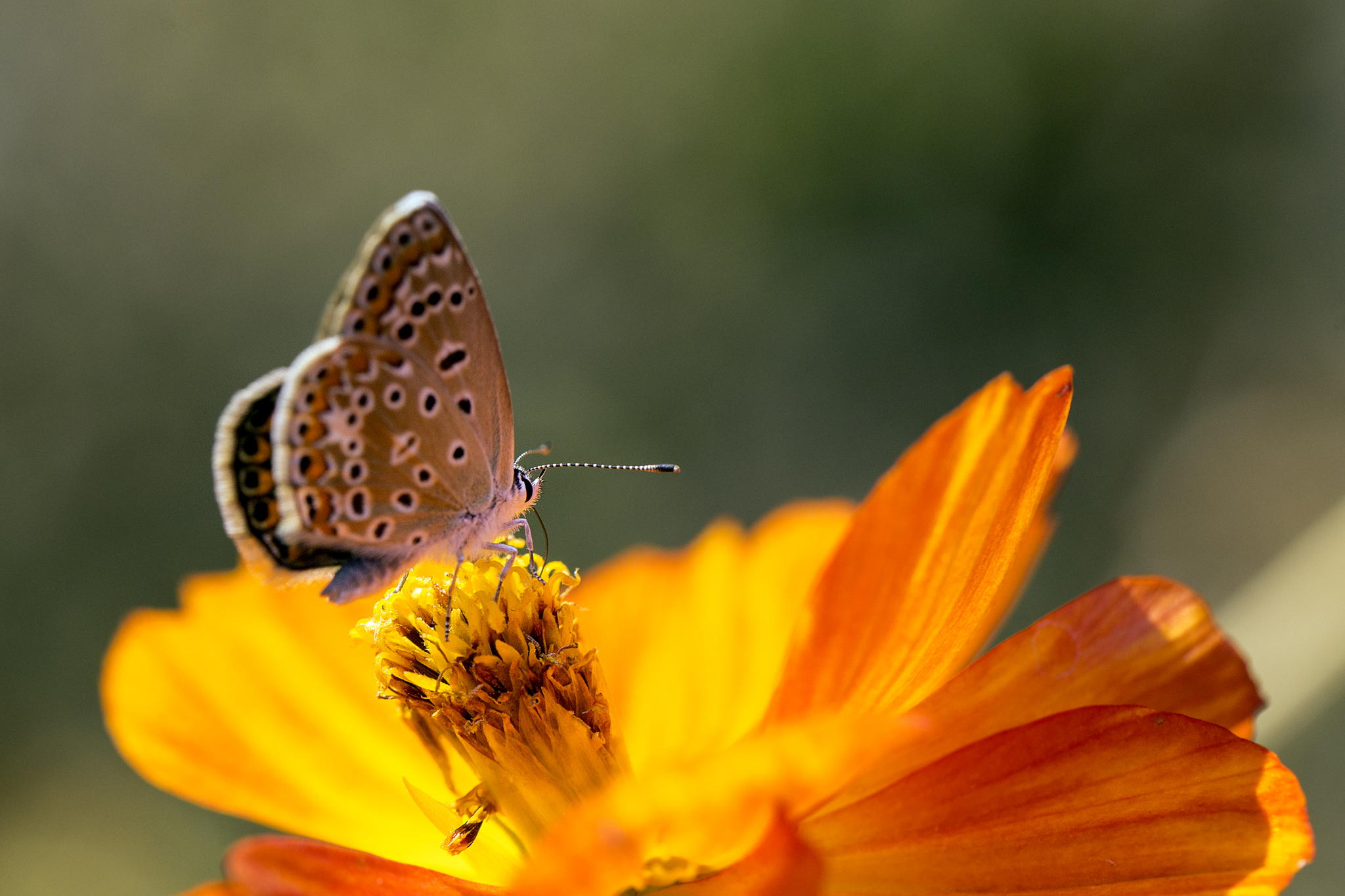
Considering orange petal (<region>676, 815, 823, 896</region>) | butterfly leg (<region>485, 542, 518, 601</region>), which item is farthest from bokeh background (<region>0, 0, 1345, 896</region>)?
orange petal (<region>676, 815, 823, 896</region>)

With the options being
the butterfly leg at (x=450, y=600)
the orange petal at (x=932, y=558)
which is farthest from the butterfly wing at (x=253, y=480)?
the orange petal at (x=932, y=558)

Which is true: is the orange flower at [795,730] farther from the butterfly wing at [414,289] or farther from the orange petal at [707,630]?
the butterfly wing at [414,289]

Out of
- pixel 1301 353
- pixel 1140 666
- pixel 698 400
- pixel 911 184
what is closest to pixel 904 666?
pixel 1140 666

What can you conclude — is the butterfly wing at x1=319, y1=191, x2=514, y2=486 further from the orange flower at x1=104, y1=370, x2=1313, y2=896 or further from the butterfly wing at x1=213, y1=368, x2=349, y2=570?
the orange flower at x1=104, y1=370, x2=1313, y2=896

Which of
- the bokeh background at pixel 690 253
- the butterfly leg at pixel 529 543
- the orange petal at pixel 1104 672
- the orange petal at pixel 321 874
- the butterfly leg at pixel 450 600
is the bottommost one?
the orange petal at pixel 321 874

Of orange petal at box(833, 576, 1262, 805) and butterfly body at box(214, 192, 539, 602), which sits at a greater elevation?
butterfly body at box(214, 192, 539, 602)

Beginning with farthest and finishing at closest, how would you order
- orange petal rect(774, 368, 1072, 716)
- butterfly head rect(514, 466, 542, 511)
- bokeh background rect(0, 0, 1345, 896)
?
bokeh background rect(0, 0, 1345, 896) → butterfly head rect(514, 466, 542, 511) → orange petal rect(774, 368, 1072, 716)

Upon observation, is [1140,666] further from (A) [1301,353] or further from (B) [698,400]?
(B) [698,400]

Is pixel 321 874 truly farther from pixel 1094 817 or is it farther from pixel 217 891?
pixel 1094 817
